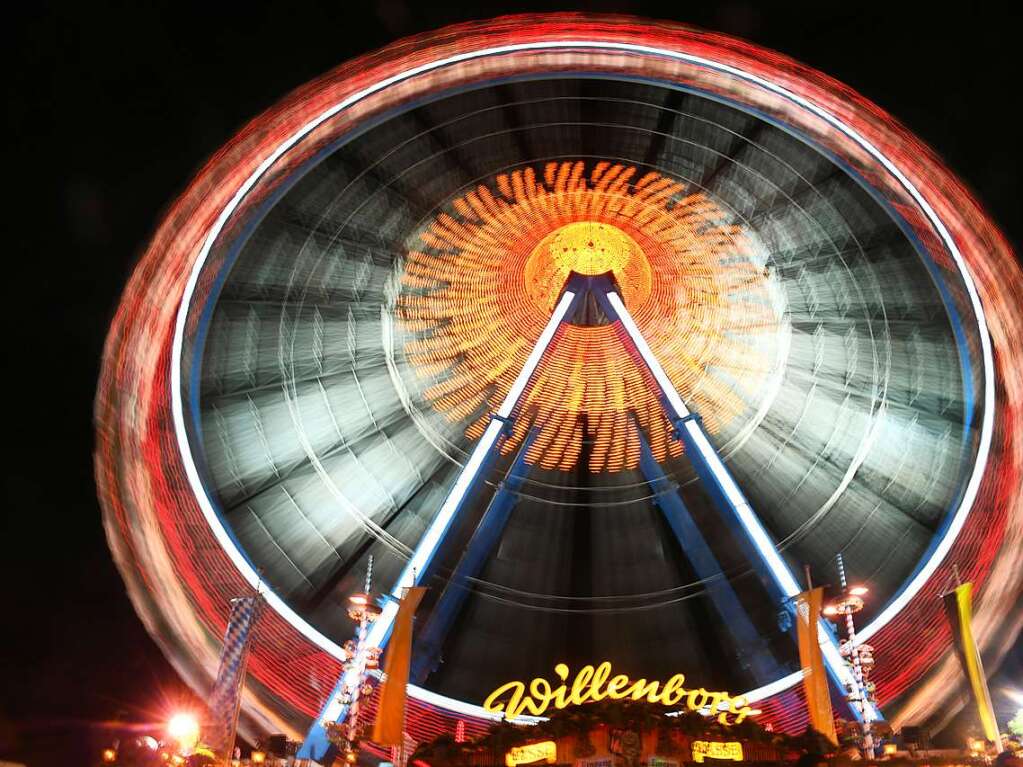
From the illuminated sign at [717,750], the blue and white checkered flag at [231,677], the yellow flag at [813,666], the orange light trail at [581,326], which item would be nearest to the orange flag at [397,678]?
the blue and white checkered flag at [231,677]

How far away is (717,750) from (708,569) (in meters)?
3.85

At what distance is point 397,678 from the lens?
9.69 metres

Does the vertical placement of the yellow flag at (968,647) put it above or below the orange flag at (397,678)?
above

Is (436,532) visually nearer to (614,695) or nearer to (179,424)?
(614,695)

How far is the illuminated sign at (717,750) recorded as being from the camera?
9.03 metres

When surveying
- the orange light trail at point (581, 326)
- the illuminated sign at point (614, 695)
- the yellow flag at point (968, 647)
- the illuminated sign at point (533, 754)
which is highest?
the orange light trail at point (581, 326)

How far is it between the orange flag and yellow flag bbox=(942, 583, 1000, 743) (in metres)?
6.34

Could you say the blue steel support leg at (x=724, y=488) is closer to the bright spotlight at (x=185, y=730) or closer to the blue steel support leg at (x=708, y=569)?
the blue steel support leg at (x=708, y=569)

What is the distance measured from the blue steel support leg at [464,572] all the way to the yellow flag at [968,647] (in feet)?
19.4

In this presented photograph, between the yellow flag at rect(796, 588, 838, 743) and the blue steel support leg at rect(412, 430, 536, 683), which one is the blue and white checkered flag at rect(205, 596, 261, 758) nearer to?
the blue steel support leg at rect(412, 430, 536, 683)

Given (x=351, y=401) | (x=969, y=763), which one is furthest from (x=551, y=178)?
(x=969, y=763)

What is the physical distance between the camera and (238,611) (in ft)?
34.6

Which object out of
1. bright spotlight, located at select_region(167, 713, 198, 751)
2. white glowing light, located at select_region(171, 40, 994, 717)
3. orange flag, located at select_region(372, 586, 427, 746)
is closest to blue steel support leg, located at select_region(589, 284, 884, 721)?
white glowing light, located at select_region(171, 40, 994, 717)

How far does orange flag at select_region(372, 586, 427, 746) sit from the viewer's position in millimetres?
9305
